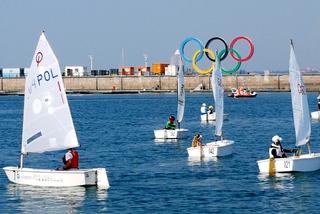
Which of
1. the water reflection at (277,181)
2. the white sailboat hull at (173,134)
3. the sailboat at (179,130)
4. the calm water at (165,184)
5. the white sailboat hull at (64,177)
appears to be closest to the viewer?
the calm water at (165,184)

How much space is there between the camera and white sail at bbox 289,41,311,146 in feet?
144

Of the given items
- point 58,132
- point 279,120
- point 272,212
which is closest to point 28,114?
point 58,132

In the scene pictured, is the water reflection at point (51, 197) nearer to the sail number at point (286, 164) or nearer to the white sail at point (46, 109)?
the white sail at point (46, 109)

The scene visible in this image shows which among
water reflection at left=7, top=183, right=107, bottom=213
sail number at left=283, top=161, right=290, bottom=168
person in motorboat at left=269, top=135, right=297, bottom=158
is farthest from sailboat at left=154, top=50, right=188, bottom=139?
water reflection at left=7, top=183, right=107, bottom=213

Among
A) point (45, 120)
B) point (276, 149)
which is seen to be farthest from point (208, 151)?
point (45, 120)

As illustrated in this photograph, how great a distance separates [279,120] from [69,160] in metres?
56.6

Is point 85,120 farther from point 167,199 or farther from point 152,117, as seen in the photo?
point 167,199

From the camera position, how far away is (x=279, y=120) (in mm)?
92438

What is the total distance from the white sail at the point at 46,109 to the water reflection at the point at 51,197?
197 centimetres

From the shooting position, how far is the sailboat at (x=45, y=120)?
38.9 meters

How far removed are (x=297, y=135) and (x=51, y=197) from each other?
13635 mm

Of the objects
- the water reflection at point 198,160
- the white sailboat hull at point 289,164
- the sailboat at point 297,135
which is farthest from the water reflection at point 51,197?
the water reflection at point 198,160

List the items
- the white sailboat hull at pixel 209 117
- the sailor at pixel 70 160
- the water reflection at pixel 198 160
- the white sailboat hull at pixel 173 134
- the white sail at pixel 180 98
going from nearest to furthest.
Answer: the sailor at pixel 70 160 < the water reflection at pixel 198 160 < the white sailboat hull at pixel 173 134 < the white sail at pixel 180 98 < the white sailboat hull at pixel 209 117

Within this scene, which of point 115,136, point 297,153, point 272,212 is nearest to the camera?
point 272,212
